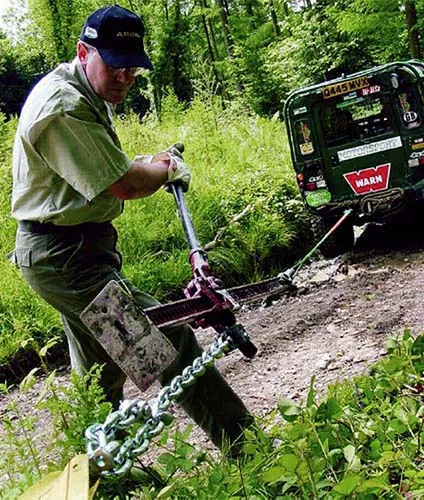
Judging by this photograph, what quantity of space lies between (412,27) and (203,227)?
603 centimetres

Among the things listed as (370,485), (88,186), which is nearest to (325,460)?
(370,485)

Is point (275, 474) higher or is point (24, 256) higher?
point (24, 256)

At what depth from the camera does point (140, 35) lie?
2.52 m

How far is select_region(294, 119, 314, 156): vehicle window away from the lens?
8.07 meters

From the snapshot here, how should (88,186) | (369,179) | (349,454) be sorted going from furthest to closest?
1. (369,179)
2. (88,186)
3. (349,454)

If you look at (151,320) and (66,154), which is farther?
(66,154)

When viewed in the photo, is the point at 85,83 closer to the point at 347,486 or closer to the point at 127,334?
the point at 127,334

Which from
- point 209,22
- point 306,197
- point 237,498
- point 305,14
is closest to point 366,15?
point 306,197

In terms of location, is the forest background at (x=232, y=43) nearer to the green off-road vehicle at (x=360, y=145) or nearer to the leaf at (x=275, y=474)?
the green off-road vehicle at (x=360, y=145)

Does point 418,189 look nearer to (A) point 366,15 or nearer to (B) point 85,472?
(A) point 366,15

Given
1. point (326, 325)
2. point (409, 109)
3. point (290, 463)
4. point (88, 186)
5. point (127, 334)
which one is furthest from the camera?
point (409, 109)

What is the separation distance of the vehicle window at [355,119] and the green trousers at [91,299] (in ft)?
18.5

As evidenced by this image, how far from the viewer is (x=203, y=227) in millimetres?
8250

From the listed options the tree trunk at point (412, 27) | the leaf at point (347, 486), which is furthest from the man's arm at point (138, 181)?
the tree trunk at point (412, 27)
